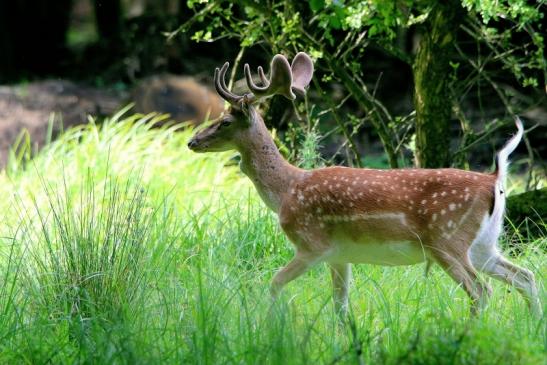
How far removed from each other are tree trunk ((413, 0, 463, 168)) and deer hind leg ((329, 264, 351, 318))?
2.00 m

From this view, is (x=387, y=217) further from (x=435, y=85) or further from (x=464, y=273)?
(x=435, y=85)

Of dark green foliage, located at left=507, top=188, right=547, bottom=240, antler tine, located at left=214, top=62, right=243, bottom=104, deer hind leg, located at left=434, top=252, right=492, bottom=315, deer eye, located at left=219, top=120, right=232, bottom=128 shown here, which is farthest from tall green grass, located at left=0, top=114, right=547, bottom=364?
antler tine, located at left=214, top=62, right=243, bottom=104

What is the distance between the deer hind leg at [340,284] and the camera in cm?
482

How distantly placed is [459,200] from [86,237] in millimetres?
1819

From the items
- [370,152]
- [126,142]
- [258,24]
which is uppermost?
[258,24]

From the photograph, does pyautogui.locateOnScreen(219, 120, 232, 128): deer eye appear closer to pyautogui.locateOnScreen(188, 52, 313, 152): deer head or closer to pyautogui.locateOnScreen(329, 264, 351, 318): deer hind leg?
pyautogui.locateOnScreen(188, 52, 313, 152): deer head

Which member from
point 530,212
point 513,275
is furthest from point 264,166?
point 530,212

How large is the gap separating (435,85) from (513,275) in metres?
2.16

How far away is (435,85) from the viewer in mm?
6734

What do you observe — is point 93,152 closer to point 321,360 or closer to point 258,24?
point 258,24

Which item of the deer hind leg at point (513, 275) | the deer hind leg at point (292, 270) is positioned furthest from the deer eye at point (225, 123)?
the deer hind leg at point (513, 275)

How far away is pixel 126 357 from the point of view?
12.6ft

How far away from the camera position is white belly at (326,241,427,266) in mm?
4770

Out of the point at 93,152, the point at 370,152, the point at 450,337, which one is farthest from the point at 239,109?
the point at 370,152
